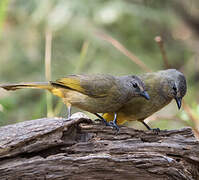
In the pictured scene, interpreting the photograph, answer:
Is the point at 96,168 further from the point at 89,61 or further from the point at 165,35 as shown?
the point at 165,35

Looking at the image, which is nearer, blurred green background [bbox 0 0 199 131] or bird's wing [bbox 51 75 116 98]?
bird's wing [bbox 51 75 116 98]

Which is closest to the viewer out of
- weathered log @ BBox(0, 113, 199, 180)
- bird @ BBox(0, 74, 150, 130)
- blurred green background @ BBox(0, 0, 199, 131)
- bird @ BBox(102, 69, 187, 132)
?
weathered log @ BBox(0, 113, 199, 180)

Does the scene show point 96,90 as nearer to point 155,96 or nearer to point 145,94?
point 145,94

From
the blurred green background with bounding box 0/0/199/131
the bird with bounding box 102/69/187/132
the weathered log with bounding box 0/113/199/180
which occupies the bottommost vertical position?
the weathered log with bounding box 0/113/199/180

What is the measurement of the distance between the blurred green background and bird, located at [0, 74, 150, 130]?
2428 millimetres

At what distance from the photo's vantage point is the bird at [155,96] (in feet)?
14.7

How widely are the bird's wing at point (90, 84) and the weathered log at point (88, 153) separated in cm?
58

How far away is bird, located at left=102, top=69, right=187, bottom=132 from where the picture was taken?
4490mm

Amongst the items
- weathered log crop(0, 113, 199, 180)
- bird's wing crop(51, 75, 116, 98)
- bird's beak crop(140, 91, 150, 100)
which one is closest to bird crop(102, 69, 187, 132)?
bird's beak crop(140, 91, 150, 100)

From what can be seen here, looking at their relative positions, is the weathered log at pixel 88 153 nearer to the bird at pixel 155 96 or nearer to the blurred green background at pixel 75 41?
the bird at pixel 155 96

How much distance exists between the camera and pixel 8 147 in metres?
3.35

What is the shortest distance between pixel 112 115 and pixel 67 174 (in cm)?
142

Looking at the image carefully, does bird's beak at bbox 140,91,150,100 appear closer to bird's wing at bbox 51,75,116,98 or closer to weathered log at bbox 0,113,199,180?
bird's wing at bbox 51,75,116,98

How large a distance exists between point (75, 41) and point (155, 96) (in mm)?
4084
